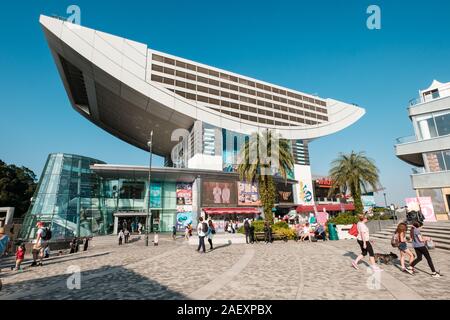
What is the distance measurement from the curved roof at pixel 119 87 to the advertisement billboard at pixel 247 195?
12.0 metres

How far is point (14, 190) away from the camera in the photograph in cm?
4628

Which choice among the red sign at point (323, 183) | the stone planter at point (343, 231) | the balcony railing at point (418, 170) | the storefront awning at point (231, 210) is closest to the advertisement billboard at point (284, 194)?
the storefront awning at point (231, 210)

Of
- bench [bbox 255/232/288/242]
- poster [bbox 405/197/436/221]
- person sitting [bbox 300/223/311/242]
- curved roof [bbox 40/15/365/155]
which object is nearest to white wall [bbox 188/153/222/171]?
curved roof [bbox 40/15/365/155]

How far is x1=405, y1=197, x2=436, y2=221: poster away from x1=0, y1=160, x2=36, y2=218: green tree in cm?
5964

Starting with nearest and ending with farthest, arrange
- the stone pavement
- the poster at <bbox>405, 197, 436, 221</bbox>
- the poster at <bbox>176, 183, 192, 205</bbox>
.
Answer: the stone pavement → the poster at <bbox>405, 197, 436, 221</bbox> → the poster at <bbox>176, 183, 192, 205</bbox>

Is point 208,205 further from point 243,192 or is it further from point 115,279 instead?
point 115,279

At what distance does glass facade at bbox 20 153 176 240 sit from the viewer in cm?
2822

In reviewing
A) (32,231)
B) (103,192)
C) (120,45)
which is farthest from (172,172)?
(120,45)

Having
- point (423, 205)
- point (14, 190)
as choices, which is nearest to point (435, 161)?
point (423, 205)

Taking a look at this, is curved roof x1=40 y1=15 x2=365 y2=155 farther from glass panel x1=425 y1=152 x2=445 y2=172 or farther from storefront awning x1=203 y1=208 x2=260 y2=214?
glass panel x1=425 y1=152 x2=445 y2=172

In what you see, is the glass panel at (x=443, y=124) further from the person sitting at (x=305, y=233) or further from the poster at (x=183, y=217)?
the poster at (x=183, y=217)

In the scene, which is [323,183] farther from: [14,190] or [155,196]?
[14,190]

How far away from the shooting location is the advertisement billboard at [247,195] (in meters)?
36.5

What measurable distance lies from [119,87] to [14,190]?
3108 centimetres
